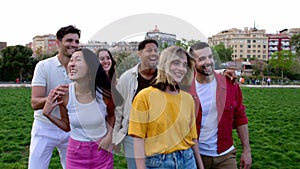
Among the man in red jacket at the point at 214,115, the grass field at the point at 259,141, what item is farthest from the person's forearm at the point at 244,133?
the grass field at the point at 259,141

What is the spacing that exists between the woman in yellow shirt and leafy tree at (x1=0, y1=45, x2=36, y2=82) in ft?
142

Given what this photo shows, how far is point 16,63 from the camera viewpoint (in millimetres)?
42719

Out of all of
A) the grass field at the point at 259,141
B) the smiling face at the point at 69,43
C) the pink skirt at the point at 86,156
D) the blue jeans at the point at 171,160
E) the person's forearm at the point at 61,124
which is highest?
the smiling face at the point at 69,43

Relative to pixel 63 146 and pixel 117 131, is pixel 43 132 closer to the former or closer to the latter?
pixel 63 146

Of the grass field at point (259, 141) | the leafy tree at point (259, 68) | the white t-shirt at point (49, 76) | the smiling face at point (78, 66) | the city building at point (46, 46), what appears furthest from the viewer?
the leafy tree at point (259, 68)

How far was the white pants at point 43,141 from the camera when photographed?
3135mm

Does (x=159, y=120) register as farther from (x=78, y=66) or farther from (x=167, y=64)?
(x=78, y=66)

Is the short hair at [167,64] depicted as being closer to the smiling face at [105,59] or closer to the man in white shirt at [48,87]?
the smiling face at [105,59]

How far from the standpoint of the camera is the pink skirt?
2.77 metres

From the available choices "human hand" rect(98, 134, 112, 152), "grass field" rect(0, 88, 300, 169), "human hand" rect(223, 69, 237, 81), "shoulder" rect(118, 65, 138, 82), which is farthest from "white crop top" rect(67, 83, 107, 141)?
"grass field" rect(0, 88, 300, 169)

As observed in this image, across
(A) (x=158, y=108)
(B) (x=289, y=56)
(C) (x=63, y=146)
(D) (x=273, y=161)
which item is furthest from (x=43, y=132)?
(B) (x=289, y=56)

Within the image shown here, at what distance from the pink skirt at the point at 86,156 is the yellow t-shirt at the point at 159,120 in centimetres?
66

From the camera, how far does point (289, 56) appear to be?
56.2m

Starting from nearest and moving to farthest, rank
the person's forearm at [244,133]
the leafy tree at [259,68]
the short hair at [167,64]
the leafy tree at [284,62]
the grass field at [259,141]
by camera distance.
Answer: the short hair at [167,64]
the person's forearm at [244,133]
the grass field at [259,141]
the leafy tree at [284,62]
the leafy tree at [259,68]
